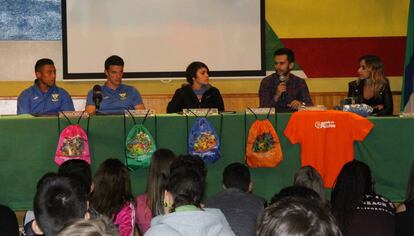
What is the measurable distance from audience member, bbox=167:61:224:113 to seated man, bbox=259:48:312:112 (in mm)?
465

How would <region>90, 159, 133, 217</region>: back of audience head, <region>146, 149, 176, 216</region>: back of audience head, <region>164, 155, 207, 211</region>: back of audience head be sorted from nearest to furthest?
<region>164, 155, 207, 211</region>: back of audience head < <region>90, 159, 133, 217</region>: back of audience head < <region>146, 149, 176, 216</region>: back of audience head

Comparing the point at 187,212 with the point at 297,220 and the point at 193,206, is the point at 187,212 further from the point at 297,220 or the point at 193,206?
the point at 297,220

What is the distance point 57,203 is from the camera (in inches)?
99.0

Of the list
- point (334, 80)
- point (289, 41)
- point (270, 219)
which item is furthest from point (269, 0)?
point (270, 219)

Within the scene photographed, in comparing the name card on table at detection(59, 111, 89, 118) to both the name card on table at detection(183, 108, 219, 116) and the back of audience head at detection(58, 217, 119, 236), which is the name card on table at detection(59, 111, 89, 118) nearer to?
the name card on table at detection(183, 108, 219, 116)

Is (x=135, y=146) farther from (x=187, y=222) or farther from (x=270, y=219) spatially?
(x=270, y=219)

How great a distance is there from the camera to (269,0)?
366 inches

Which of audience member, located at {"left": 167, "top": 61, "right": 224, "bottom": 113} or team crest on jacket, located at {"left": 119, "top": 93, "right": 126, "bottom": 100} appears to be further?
team crest on jacket, located at {"left": 119, "top": 93, "right": 126, "bottom": 100}

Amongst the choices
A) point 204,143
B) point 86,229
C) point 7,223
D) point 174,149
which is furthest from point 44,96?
point 86,229

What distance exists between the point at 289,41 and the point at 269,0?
0.59 m

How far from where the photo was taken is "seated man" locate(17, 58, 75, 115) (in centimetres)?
686

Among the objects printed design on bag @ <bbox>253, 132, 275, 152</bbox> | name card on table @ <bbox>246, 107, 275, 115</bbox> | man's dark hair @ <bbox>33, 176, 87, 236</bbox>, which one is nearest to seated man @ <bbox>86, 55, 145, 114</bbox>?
name card on table @ <bbox>246, 107, 275, 115</bbox>

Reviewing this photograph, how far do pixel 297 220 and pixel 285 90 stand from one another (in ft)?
16.3

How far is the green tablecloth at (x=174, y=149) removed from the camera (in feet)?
19.1
